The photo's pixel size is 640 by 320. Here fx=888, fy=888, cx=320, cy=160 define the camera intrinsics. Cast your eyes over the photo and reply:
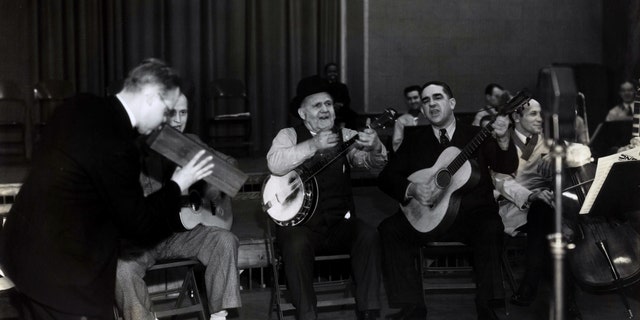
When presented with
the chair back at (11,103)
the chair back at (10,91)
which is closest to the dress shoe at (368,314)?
the chair back at (11,103)

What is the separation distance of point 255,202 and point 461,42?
174 inches

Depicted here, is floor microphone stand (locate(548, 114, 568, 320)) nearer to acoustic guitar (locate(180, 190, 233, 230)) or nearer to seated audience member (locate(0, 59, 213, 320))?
seated audience member (locate(0, 59, 213, 320))

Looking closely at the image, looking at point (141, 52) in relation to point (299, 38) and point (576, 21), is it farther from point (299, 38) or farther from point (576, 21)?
point (576, 21)

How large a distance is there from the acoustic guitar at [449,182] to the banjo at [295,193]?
1.57 feet

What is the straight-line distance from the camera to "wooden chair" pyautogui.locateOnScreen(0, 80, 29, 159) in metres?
9.57

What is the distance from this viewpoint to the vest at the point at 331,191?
5.44 meters

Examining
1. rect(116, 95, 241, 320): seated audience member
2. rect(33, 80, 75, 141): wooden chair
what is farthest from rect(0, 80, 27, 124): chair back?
rect(116, 95, 241, 320): seated audience member

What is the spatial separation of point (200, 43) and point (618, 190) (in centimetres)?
726

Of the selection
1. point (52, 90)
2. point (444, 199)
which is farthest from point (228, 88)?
point (444, 199)

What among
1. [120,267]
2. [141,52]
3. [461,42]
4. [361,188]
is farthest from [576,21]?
[120,267]

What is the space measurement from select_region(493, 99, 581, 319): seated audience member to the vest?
1106 millimetres

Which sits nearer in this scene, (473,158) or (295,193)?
(295,193)

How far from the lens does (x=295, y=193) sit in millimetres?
5320

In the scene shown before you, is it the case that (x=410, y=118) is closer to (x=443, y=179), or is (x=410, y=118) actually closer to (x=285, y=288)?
(x=443, y=179)
